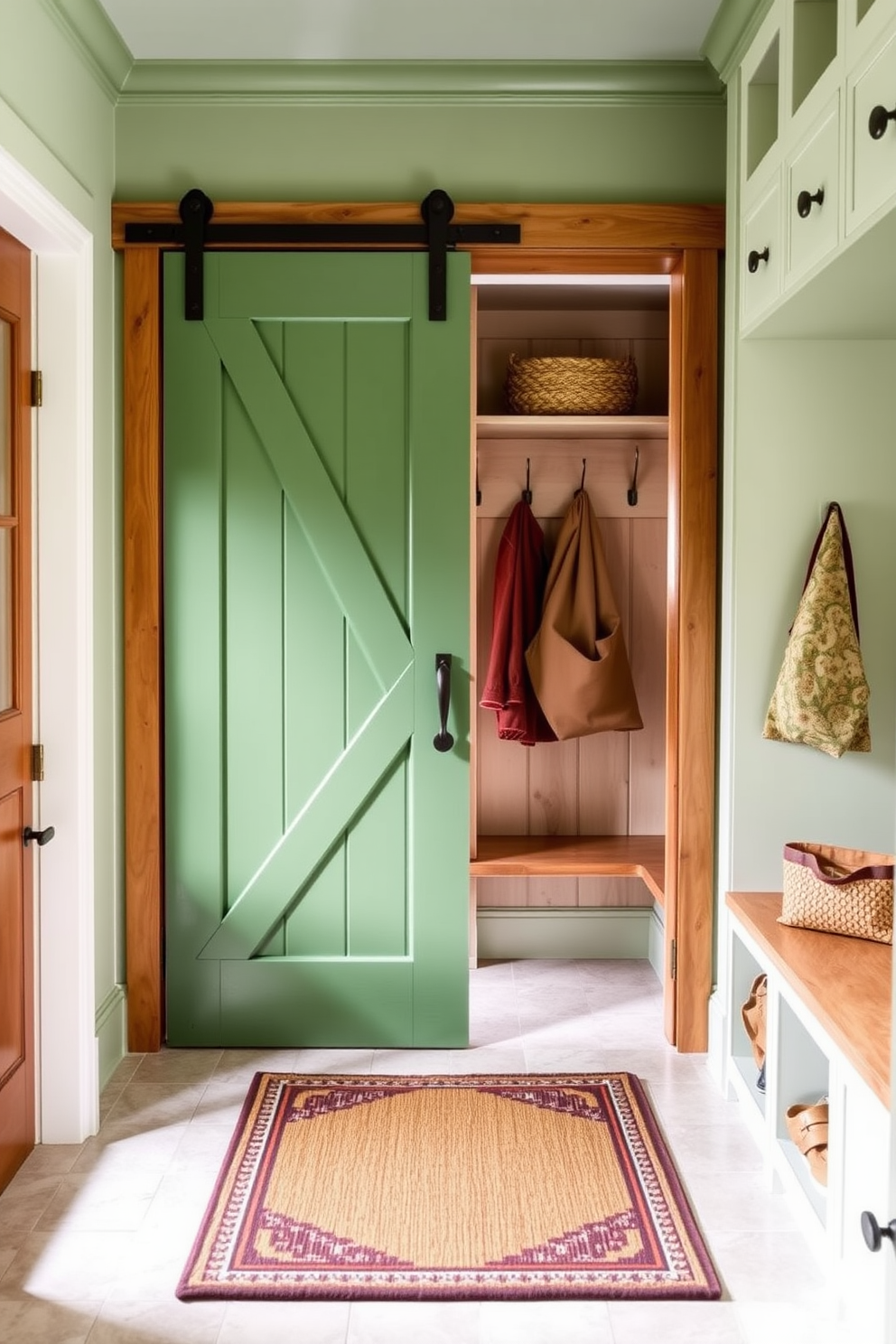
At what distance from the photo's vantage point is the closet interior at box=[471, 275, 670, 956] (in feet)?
13.2

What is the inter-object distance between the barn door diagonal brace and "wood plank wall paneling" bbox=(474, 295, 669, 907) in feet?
3.19

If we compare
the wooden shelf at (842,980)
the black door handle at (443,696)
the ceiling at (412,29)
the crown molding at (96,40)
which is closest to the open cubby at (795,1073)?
the wooden shelf at (842,980)

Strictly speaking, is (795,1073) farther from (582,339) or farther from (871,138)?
(582,339)

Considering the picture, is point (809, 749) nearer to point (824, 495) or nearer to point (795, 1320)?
point (824, 495)

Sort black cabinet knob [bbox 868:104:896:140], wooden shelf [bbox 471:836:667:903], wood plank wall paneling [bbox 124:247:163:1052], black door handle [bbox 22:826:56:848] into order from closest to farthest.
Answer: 1. black cabinet knob [bbox 868:104:896:140]
2. black door handle [bbox 22:826:56:848]
3. wood plank wall paneling [bbox 124:247:163:1052]
4. wooden shelf [bbox 471:836:667:903]

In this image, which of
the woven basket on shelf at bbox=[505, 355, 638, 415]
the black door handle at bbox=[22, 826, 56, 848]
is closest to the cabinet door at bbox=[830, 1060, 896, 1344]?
the black door handle at bbox=[22, 826, 56, 848]

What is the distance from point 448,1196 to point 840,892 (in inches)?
40.6

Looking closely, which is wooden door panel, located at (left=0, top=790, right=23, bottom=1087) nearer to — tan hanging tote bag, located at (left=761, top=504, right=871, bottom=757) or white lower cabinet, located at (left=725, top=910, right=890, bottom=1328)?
white lower cabinet, located at (left=725, top=910, right=890, bottom=1328)

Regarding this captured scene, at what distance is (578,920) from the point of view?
409cm

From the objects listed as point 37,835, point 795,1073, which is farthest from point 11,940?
point 795,1073

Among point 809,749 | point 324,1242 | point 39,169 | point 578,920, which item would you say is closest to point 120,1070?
point 324,1242

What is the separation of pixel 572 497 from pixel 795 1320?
2619 mm

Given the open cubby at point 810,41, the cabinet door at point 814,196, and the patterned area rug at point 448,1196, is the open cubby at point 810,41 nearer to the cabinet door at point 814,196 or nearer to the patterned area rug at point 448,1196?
the cabinet door at point 814,196

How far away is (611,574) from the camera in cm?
407
